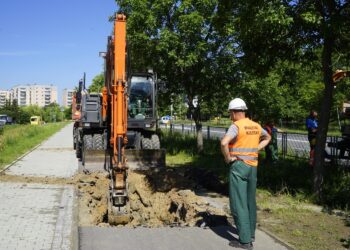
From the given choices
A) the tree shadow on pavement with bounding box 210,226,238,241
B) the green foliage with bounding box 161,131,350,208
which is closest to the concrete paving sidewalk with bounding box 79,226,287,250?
the tree shadow on pavement with bounding box 210,226,238,241

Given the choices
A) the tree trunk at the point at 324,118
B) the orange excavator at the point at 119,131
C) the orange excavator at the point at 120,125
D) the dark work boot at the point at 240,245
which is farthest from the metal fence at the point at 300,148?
the dark work boot at the point at 240,245

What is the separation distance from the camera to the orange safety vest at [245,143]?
6.21m

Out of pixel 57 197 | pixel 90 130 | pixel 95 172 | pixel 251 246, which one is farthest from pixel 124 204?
pixel 90 130

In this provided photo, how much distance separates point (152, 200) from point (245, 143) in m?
4.67

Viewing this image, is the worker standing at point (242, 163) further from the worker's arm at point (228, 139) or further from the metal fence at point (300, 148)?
the metal fence at point (300, 148)

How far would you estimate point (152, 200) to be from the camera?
10.5m

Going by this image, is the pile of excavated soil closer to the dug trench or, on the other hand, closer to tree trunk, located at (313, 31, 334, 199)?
the dug trench

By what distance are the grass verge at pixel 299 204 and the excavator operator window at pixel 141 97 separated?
8.86ft

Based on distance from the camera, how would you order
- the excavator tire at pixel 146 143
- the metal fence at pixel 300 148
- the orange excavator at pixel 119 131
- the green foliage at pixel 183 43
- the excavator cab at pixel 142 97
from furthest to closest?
→ the green foliage at pixel 183 43, the excavator cab at pixel 142 97, the excavator tire at pixel 146 143, the metal fence at pixel 300 148, the orange excavator at pixel 119 131

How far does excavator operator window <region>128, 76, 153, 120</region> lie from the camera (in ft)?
53.0

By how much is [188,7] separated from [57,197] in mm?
9979

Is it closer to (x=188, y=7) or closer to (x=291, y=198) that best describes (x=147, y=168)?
(x=291, y=198)

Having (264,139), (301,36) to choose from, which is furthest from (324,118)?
(264,139)

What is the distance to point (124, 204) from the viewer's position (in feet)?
29.3
